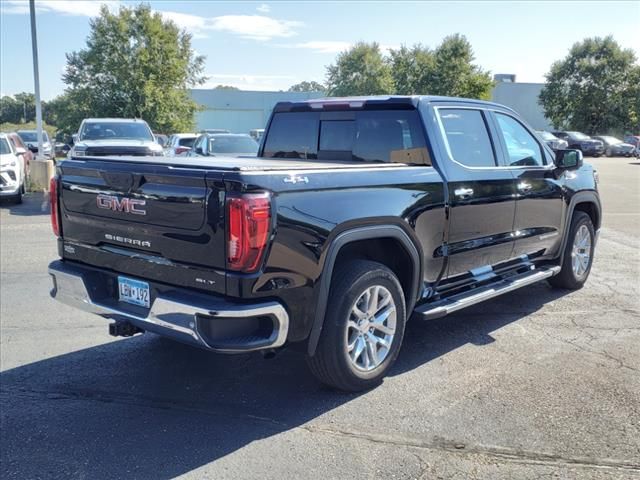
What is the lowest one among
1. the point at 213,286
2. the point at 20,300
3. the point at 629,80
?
the point at 20,300

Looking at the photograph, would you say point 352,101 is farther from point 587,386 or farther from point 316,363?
point 587,386

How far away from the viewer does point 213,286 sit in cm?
343

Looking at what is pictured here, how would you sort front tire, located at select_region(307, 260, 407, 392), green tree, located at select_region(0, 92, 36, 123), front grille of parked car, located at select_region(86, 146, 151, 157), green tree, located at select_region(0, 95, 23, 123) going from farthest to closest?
1. green tree, located at select_region(0, 95, 23, 123)
2. green tree, located at select_region(0, 92, 36, 123)
3. front grille of parked car, located at select_region(86, 146, 151, 157)
4. front tire, located at select_region(307, 260, 407, 392)

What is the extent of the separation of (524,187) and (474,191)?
2.93ft

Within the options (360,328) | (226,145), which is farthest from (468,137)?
(226,145)

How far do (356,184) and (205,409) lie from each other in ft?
5.70

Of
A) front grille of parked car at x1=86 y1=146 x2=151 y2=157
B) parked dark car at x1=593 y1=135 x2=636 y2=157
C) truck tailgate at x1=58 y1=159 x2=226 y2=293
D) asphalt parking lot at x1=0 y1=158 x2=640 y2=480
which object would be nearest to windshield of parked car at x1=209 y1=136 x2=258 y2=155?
front grille of parked car at x1=86 y1=146 x2=151 y2=157

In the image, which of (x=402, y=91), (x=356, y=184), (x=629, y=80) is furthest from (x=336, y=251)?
(x=629, y=80)

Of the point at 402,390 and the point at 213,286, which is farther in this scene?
the point at 402,390

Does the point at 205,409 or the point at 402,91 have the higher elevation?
the point at 402,91

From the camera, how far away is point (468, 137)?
517cm

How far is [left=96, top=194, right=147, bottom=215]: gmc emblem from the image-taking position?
147 inches

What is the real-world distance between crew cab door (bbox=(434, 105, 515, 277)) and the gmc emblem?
2298 millimetres

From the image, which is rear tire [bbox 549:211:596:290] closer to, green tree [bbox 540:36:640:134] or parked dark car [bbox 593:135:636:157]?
parked dark car [bbox 593:135:636:157]
